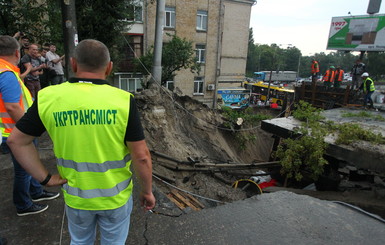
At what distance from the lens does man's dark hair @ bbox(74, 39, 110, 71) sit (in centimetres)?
159

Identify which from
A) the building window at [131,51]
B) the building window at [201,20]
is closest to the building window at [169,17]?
the building window at [201,20]

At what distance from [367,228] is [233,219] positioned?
1.68m

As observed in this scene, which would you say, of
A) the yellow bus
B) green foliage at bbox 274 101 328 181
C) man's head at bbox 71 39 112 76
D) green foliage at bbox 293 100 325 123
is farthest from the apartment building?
man's head at bbox 71 39 112 76

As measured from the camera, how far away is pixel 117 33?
11.1 metres

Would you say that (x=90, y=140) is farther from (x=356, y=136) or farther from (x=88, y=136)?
(x=356, y=136)

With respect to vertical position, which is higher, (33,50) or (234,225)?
(33,50)

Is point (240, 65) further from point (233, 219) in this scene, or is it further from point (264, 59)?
point (264, 59)

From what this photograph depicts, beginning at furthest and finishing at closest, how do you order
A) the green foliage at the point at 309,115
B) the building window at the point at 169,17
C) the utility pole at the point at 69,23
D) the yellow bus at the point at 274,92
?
the yellow bus at the point at 274,92, the building window at the point at 169,17, the green foliage at the point at 309,115, the utility pole at the point at 69,23

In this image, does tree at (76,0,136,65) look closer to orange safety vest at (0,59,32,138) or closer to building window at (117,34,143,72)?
orange safety vest at (0,59,32,138)

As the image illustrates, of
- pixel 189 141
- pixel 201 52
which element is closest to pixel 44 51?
pixel 189 141

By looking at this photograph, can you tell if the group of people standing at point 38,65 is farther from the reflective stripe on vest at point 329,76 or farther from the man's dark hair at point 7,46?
the reflective stripe on vest at point 329,76

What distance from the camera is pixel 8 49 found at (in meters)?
2.60

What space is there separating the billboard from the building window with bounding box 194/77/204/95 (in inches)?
467

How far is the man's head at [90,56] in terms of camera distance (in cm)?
159
